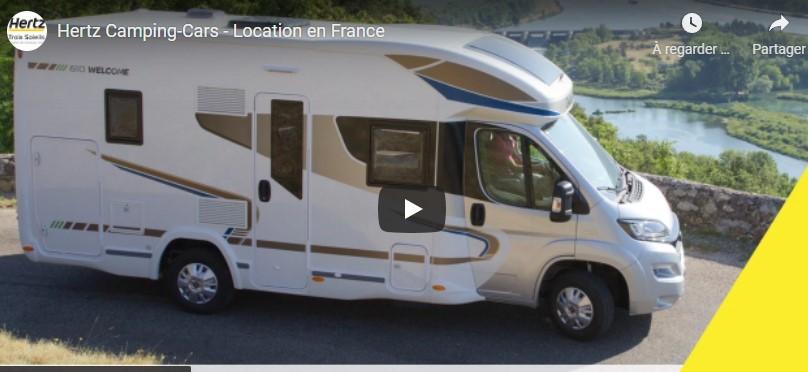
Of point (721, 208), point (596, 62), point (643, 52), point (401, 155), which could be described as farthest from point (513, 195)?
point (643, 52)

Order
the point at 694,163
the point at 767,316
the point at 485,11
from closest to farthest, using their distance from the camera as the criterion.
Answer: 1. the point at 767,316
2. the point at 694,163
3. the point at 485,11

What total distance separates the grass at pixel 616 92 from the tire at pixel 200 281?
10101mm

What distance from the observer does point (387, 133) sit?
8961 millimetres

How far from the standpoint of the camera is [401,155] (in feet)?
29.4

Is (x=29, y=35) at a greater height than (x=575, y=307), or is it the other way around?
(x=29, y=35)

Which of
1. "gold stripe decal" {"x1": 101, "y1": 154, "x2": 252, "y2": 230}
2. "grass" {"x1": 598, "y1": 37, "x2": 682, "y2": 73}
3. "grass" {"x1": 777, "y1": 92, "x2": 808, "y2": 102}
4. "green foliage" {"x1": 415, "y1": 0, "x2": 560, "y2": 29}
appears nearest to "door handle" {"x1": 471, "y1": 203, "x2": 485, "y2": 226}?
"gold stripe decal" {"x1": 101, "y1": 154, "x2": 252, "y2": 230}

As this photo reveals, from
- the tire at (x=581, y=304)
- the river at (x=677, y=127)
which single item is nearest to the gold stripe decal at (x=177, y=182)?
the tire at (x=581, y=304)

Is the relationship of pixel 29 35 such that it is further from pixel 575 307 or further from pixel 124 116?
pixel 575 307

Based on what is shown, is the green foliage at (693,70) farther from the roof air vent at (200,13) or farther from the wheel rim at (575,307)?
the wheel rim at (575,307)

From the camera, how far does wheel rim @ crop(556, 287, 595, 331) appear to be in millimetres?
9039

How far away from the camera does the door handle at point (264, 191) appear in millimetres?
9211

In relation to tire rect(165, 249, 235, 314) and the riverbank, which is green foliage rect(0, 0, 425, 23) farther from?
tire rect(165, 249, 235, 314)

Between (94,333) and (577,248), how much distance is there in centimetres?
421

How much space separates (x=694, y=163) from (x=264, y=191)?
8364mm
